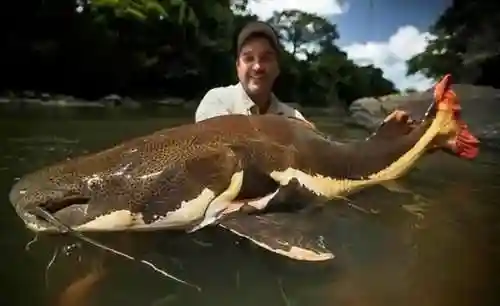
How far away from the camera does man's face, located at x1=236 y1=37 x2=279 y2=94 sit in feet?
2.09

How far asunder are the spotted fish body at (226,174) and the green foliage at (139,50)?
5 centimetres

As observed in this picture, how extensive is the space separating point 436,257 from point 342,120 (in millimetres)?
163

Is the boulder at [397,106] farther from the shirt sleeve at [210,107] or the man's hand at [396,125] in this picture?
the shirt sleeve at [210,107]

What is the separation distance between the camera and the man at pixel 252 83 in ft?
2.09

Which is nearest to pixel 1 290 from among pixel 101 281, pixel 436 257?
pixel 101 281

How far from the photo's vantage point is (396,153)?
0.69 meters

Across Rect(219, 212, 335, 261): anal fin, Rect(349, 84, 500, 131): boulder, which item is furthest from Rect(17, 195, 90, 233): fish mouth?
Rect(349, 84, 500, 131): boulder

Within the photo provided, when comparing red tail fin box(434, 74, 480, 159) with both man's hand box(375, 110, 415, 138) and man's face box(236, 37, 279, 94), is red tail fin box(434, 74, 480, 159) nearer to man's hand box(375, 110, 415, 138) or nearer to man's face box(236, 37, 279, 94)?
man's hand box(375, 110, 415, 138)

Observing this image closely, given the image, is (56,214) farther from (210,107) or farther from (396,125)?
(396,125)

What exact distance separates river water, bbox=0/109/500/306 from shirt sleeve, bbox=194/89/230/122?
0.05 ft

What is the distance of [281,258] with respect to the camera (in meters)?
0.57

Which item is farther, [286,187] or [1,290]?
[286,187]

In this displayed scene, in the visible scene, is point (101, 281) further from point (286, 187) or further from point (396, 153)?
point (396, 153)

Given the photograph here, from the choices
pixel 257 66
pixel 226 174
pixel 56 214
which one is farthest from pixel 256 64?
pixel 56 214
